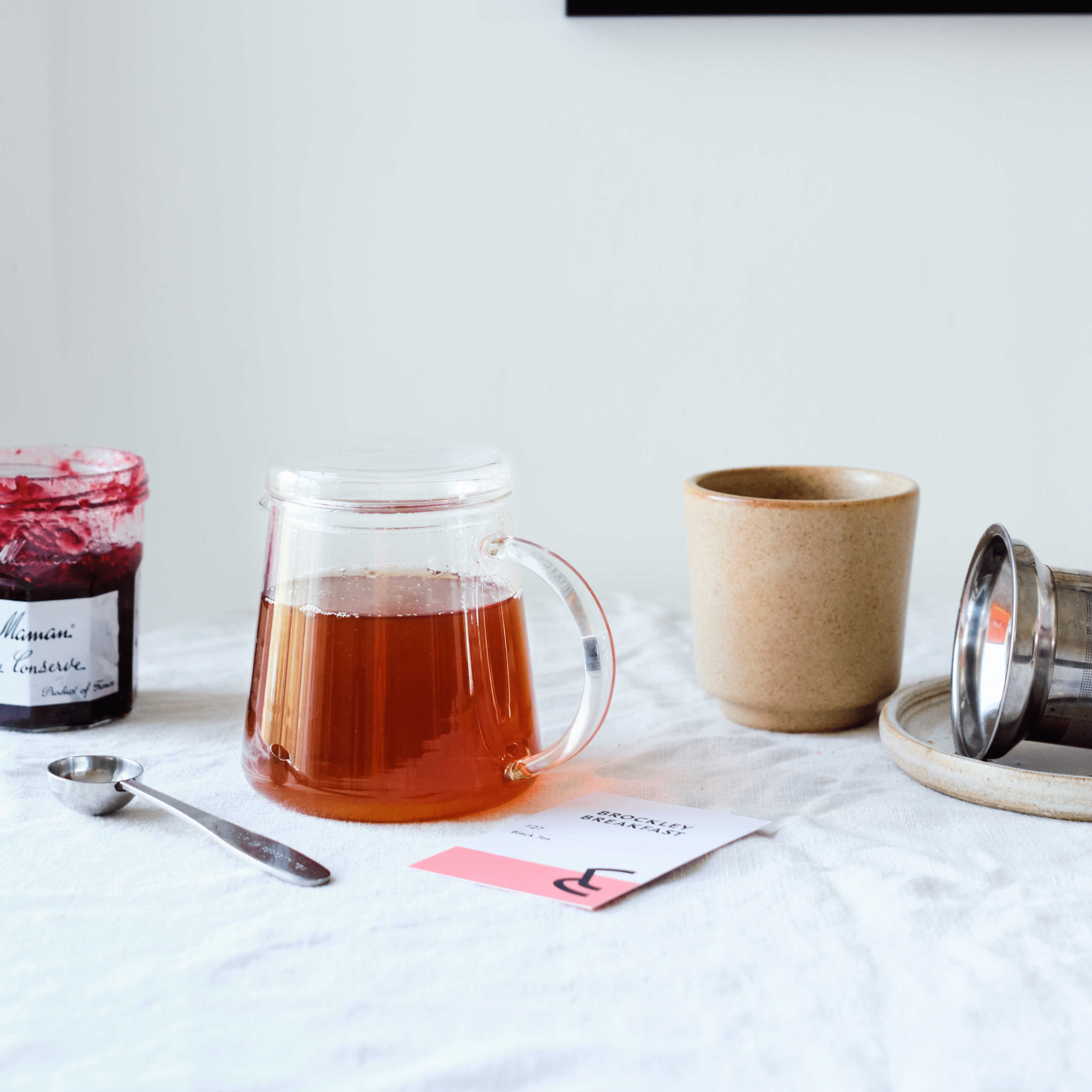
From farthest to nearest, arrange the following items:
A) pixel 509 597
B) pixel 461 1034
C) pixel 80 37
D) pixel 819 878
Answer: pixel 80 37 → pixel 509 597 → pixel 819 878 → pixel 461 1034

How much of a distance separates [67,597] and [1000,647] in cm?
57

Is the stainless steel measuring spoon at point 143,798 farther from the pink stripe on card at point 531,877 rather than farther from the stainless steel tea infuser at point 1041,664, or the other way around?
the stainless steel tea infuser at point 1041,664

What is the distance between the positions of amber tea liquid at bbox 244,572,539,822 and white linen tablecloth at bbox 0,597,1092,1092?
2cm

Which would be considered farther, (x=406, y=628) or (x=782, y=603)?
(x=782, y=603)

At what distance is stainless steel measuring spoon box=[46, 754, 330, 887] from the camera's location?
0.56 metres

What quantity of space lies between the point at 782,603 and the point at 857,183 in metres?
0.63

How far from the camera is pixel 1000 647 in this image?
28.3 inches

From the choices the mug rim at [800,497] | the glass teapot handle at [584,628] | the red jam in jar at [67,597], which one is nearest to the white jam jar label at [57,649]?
the red jam in jar at [67,597]

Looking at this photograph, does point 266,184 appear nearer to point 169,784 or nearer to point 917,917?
point 169,784

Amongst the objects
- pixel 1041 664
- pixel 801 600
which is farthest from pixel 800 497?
pixel 1041 664

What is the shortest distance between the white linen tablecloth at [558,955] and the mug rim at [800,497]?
0.16 metres

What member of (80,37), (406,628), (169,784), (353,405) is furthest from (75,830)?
(80,37)

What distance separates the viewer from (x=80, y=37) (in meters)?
1.20

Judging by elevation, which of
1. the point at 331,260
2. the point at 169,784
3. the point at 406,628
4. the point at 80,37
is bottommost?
the point at 169,784
